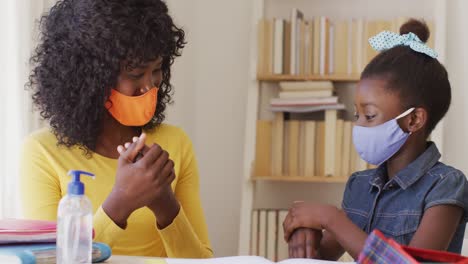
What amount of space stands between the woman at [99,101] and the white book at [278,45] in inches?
53.3

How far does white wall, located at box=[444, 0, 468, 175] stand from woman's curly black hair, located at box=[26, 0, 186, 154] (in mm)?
1827

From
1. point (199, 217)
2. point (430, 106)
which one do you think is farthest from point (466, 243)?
point (199, 217)

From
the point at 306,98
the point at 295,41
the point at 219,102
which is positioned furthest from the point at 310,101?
the point at 219,102

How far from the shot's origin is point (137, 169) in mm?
1423

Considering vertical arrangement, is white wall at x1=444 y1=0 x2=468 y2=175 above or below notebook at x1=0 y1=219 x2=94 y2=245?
above

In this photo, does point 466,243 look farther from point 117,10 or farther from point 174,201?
point 117,10

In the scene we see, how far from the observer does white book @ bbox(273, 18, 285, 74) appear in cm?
311

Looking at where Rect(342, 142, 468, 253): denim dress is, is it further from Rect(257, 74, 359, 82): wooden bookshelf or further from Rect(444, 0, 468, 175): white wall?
Rect(444, 0, 468, 175): white wall

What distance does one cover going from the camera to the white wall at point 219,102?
136 inches

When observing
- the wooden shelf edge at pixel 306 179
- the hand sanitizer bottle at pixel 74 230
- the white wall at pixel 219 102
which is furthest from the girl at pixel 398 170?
the white wall at pixel 219 102

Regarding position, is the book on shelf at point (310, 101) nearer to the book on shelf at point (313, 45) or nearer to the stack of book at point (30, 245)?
the book on shelf at point (313, 45)

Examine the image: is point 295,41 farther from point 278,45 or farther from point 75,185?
point 75,185

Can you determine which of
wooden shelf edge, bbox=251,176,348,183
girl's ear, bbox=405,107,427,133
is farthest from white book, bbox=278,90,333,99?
girl's ear, bbox=405,107,427,133

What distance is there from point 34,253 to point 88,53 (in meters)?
0.67
